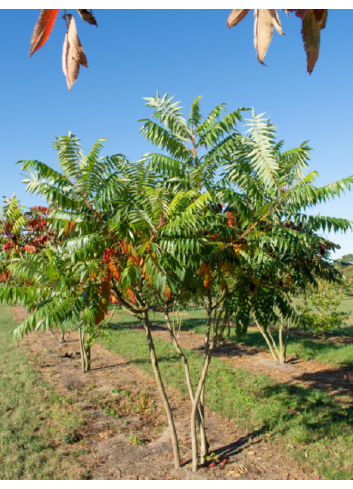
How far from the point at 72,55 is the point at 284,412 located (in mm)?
8889

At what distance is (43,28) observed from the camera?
32.5 inches

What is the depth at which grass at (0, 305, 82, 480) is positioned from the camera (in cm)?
546

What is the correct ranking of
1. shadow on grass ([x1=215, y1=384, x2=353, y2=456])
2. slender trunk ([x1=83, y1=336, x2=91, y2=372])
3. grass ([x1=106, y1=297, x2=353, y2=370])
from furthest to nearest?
grass ([x1=106, y1=297, x2=353, y2=370]) < slender trunk ([x1=83, y1=336, x2=91, y2=372]) < shadow on grass ([x1=215, y1=384, x2=353, y2=456])

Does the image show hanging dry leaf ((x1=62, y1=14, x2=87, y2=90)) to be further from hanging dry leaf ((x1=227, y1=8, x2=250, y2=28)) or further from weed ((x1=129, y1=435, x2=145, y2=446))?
weed ((x1=129, y1=435, x2=145, y2=446))

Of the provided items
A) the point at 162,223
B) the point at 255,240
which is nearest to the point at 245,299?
the point at 255,240

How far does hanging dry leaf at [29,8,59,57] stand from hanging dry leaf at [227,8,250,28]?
45 centimetres

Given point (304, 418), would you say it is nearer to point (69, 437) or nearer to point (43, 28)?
point (69, 437)

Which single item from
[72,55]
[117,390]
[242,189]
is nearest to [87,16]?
[72,55]

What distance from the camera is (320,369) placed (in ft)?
39.3

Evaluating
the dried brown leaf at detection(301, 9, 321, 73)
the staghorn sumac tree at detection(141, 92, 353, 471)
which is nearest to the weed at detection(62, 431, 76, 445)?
the staghorn sumac tree at detection(141, 92, 353, 471)

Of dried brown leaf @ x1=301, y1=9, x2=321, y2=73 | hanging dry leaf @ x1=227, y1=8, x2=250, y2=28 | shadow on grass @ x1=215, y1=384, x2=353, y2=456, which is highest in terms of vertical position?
hanging dry leaf @ x1=227, y1=8, x2=250, y2=28

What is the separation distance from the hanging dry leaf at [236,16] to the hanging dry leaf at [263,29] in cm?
9

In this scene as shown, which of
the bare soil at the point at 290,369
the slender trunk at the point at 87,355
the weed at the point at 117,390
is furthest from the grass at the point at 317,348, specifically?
the weed at the point at 117,390
